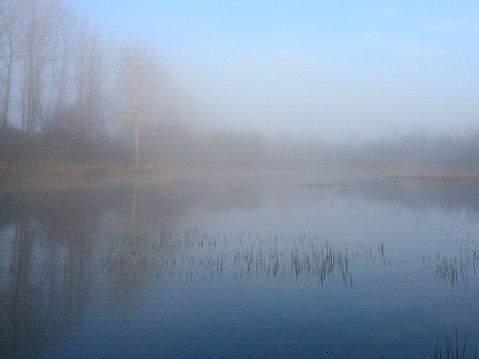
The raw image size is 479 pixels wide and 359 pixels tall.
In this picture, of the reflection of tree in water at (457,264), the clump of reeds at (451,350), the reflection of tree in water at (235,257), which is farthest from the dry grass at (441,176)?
the clump of reeds at (451,350)

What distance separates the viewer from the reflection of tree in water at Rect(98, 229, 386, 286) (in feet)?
21.0

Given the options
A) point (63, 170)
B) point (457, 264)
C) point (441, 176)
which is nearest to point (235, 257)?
point (457, 264)

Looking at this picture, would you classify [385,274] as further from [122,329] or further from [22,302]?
[22,302]

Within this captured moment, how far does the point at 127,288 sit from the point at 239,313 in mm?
1650

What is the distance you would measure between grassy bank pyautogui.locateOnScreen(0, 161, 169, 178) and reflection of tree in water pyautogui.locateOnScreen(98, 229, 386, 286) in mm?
15721

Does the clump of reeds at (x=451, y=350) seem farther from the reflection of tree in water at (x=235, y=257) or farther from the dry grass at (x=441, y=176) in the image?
the dry grass at (x=441, y=176)

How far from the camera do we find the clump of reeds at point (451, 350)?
12.8ft

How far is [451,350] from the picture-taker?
4012mm

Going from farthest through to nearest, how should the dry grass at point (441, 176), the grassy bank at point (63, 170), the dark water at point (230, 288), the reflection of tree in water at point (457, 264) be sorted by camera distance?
the dry grass at point (441, 176) < the grassy bank at point (63, 170) < the reflection of tree in water at point (457, 264) < the dark water at point (230, 288)

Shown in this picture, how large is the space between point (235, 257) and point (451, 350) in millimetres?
4066

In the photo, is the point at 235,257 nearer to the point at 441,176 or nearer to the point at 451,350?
the point at 451,350

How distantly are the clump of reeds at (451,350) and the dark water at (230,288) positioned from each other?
0.05 metres

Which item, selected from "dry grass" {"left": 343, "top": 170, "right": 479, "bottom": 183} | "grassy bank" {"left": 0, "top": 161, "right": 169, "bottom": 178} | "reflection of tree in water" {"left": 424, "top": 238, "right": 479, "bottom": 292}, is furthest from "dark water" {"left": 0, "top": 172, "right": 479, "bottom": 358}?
"dry grass" {"left": 343, "top": 170, "right": 479, "bottom": 183}

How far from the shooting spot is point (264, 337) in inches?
166
